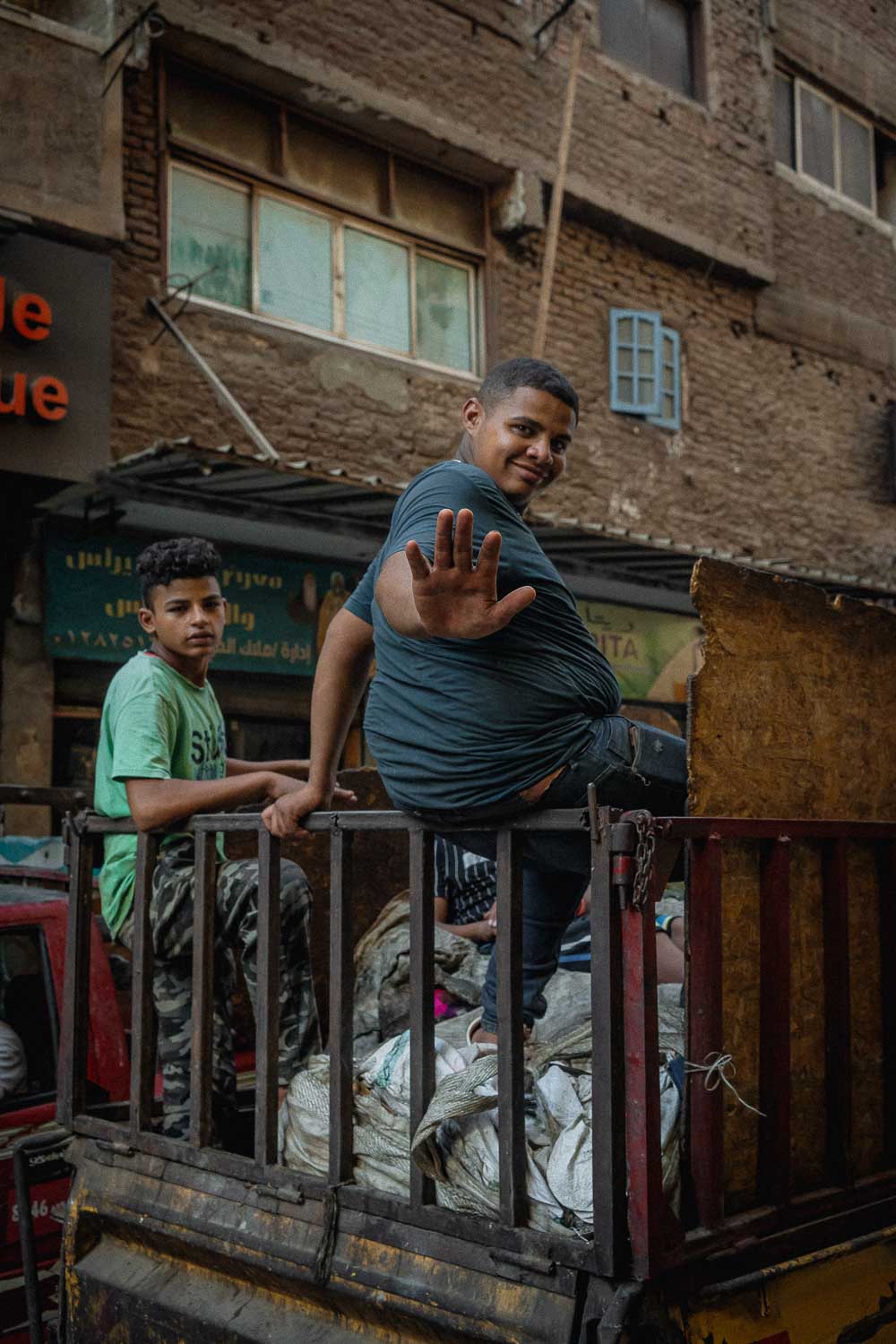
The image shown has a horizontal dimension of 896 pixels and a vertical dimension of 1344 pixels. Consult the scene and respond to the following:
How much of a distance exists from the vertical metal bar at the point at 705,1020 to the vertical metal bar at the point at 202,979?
121cm

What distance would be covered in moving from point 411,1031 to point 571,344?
9.93 meters

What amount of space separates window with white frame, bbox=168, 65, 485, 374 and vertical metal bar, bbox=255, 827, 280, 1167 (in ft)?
22.2

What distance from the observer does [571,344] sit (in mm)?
11461

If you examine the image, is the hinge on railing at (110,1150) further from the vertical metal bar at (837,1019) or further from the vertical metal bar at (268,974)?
the vertical metal bar at (837,1019)

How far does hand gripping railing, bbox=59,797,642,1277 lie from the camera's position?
1977mm

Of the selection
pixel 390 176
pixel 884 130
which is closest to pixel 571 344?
pixel 390 176

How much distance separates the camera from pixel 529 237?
11109mm

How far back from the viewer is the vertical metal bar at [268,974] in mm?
2664

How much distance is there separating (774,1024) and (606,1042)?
1.37ft

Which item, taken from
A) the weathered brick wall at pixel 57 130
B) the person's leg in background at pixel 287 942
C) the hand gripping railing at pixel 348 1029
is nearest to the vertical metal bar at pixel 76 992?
the hand gripping railing at pixel 348 1029

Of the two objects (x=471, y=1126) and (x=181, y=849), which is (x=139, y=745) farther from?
(x=471, y=1126)

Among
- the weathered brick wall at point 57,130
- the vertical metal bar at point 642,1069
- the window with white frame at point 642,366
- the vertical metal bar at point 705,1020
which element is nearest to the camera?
the vertical metal bar at point 642,1069

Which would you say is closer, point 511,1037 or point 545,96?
point 511,1037

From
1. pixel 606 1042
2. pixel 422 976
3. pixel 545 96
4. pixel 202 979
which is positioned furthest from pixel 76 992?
pixel 545 96
